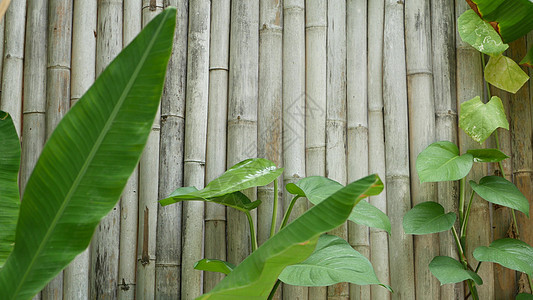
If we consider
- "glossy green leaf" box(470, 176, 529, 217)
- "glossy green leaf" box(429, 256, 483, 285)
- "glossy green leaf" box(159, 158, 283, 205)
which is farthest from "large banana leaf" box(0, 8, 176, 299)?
"glossy green leaf" box(470, 176, 529, 217)

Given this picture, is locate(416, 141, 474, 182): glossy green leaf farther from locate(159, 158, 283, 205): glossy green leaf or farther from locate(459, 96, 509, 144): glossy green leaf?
locate(159, 158, 283, 205): glossy green leaf

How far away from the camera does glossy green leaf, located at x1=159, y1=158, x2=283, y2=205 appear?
1411mm

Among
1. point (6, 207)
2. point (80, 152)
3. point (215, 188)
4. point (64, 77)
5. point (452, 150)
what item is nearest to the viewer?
point (80, 152)

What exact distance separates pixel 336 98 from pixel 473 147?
1.50ft

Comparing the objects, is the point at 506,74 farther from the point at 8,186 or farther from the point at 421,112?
the point at 8,186

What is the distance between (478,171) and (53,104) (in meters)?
1.36

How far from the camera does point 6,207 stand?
111 centimetres

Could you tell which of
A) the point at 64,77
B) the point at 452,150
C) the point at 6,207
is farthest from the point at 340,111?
the point at 6,207

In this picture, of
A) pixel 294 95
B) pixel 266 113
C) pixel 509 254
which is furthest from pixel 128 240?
pixel 509 254

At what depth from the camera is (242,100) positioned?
5.77ft

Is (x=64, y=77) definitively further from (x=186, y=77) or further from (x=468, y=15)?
(x=468, y=15)

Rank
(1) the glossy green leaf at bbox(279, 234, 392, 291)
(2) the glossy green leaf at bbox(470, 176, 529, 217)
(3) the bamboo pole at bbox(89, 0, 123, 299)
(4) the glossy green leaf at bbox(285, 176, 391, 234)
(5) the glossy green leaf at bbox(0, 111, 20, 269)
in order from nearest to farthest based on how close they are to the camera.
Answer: (5) the glossy green leaf at bbox(0, 111, 20, 269), (1) the glossy green leaf at bbox(279, 234, 392, 291), (4) the glossy green leaf at bbox(285, 176, 391, 234), (2) the glossy green leaf at bbox(470, 176, 529, 217), (3) the bamboo pole at bbox(89, 0, 123, 299)

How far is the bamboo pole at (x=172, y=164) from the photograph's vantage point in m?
1.67

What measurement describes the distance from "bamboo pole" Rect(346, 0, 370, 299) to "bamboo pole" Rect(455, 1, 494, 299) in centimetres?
30
